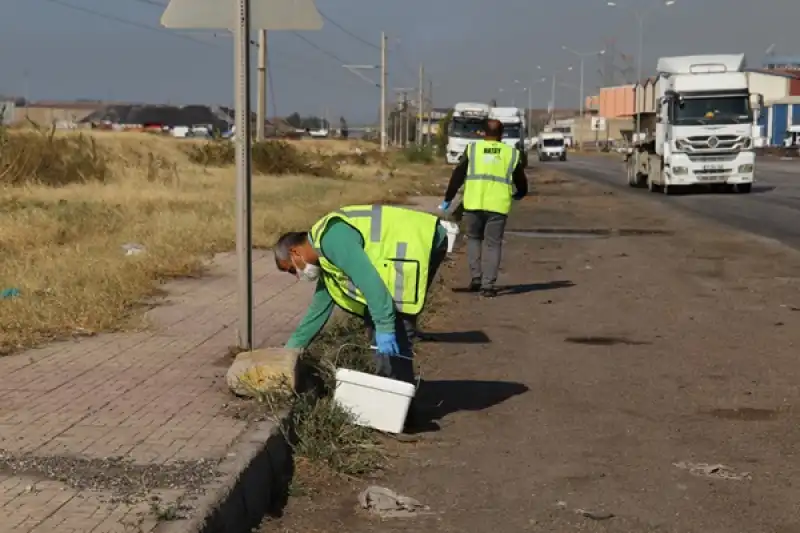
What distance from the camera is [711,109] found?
32.6 m

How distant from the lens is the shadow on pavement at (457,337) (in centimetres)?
998

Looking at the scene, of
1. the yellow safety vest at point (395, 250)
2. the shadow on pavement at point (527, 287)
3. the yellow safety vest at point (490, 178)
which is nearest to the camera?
the yellow safety vest at point (395, 250)

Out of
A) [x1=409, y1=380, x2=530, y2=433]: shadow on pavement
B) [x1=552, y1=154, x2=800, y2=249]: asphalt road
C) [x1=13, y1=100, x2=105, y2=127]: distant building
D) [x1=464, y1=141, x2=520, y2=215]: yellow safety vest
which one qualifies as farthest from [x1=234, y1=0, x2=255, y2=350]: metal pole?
[x1=13, y1=100, x2=105, y2=127]: distant building

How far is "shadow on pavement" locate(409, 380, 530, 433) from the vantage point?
722 centimetres

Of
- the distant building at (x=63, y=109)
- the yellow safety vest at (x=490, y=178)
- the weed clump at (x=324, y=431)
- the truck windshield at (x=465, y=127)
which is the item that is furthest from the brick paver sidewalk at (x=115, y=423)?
the distant building at (x=63, y=109)

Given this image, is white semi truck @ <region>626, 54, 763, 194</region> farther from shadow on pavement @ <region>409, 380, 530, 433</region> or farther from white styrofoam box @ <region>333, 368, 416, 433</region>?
white styrofoam box @ <region>333, 368, 416, 433</region>

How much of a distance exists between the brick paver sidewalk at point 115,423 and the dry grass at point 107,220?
0.72 meters

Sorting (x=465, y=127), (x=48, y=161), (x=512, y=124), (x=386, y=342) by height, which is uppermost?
(x=512, y=124)

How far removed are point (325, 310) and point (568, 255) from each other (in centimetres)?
1064

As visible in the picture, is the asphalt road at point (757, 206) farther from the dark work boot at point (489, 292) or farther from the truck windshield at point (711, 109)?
the dark work boot at point (489, 292)

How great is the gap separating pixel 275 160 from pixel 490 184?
1200 inches

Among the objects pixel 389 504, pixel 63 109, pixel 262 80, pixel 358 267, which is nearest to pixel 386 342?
pixel 358 267

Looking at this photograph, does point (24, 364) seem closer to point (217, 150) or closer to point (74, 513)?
point (74, 513)

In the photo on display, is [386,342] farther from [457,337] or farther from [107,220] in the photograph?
[107,220]
